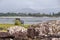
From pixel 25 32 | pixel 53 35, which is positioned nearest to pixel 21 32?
pixel 25 32

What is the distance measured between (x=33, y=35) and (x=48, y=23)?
661 millimetres

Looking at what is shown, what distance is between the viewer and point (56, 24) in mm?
8102

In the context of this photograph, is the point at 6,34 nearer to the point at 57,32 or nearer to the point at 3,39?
the point at 3,39

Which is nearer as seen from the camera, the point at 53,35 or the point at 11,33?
the point at 53,35

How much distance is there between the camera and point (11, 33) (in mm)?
8695

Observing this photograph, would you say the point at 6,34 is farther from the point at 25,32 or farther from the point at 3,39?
the point at 25,32

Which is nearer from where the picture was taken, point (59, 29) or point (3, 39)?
point (59, 29)

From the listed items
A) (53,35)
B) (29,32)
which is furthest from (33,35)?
(53,35)

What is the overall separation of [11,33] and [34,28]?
1051 millimetres

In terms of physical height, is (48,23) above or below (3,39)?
above

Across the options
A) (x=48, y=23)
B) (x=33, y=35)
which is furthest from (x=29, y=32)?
(x=48, y=23)

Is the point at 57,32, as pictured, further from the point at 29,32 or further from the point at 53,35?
the point at 29,32

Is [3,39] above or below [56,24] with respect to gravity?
below

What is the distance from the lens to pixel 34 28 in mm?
8094
